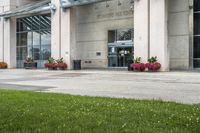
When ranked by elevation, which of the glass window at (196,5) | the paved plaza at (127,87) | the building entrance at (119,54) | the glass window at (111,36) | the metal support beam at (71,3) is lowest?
the paved plaza at (127,87)

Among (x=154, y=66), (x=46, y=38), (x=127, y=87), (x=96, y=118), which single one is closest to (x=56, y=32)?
(x=46, y=38)

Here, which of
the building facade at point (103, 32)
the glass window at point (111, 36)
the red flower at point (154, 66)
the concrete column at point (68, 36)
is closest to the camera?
the red flower at point (154, 66)

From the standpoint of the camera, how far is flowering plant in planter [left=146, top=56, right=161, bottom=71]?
3266 centimetres

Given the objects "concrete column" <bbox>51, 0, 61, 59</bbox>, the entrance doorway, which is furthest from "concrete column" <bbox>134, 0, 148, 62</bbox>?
"concrete column" <bbox>51, 0, 61, 59</bbox>

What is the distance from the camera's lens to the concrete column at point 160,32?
3294cm

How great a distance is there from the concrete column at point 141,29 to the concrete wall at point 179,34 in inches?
120

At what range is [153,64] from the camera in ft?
107

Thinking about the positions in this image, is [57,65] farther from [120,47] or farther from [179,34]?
[179,34]

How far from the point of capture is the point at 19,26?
53875mm

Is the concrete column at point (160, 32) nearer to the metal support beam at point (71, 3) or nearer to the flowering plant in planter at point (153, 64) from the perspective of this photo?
the flowering plant in planter at point (153, 64)

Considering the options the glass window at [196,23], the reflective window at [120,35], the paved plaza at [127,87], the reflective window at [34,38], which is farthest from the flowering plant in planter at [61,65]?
the paved plaza at [127,87]

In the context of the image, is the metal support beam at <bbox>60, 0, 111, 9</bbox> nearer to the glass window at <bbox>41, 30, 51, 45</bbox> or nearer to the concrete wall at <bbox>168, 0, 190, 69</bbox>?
the concrete wall at <bbox>168, 0, 190, 69</bbox>

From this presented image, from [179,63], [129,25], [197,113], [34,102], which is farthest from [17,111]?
[129,25]

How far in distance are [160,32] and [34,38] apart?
23.2 meters
